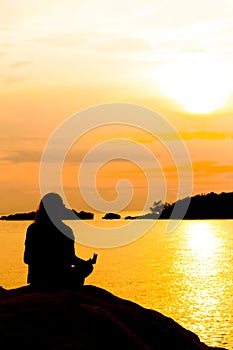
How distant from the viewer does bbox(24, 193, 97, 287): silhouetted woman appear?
600 inches

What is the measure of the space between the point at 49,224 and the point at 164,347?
4.06m

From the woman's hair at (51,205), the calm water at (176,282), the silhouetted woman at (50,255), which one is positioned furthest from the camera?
the calm water at (176,282)

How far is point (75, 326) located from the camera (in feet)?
36.2

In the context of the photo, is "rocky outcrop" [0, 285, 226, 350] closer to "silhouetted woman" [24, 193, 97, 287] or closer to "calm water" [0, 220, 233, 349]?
"silhouetted woman" [24, 193, 97, 287]

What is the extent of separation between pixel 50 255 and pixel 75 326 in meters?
4.50

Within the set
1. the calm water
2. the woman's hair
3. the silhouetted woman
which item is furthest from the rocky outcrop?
the calm water

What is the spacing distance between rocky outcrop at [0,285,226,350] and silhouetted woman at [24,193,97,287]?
66.4 inches

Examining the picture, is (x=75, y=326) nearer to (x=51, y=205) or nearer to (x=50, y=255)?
(x=51, y=205)

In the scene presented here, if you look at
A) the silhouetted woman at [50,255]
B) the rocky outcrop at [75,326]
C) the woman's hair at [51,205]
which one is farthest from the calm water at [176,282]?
the rocky outcrop at [75,326]

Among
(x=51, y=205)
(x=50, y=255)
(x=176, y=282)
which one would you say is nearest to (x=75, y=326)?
(x=51, y=205)

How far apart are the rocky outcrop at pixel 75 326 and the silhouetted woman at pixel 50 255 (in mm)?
1686

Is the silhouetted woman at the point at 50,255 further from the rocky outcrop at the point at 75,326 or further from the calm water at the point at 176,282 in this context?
the calm water at the point at 176,282

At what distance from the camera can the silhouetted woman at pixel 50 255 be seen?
1525 cm

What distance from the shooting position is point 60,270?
15398 millimetres
